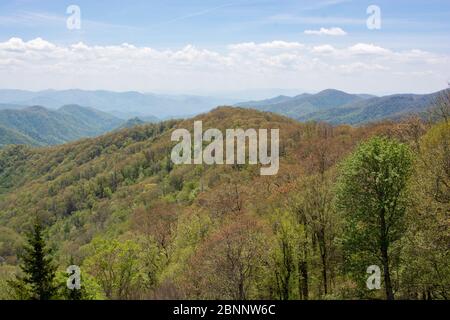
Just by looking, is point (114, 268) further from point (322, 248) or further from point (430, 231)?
point (430, 231)

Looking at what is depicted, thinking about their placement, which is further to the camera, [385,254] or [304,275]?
[304,275]

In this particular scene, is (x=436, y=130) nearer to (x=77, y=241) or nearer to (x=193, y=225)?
(x=193, y=225)

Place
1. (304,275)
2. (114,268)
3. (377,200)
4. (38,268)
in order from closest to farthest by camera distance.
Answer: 1. (377,200)
2. (38,268)
3. (304,275)
4. (114,268)

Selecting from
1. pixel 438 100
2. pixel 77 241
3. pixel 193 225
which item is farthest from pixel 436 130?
pixel 77 241

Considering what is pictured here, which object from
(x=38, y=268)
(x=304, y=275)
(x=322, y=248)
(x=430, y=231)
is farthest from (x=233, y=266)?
(x=430, y=231)

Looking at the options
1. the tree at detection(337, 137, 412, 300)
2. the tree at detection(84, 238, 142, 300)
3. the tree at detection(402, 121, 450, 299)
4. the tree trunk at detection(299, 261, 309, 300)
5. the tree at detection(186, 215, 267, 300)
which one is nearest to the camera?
the tree at detection(402, 121, 450, 299)

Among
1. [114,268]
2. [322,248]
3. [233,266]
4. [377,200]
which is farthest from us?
[114,268]

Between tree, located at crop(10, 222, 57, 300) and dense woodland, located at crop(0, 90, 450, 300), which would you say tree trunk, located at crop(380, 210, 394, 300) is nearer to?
dense woodland, located at crop(0, 90, 450, 300)

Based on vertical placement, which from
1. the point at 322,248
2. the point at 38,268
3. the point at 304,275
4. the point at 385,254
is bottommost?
the point at 304,275

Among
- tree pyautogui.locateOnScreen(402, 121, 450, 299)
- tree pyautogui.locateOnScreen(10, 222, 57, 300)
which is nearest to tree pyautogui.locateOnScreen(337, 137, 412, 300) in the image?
tree pyautogui.locateOnScreen(402, 121, 450, 299)
